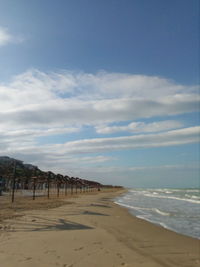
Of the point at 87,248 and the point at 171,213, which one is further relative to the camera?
the point at 171,213

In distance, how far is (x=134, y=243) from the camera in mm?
8297

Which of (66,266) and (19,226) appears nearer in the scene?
(66,266)

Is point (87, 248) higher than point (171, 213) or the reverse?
higher

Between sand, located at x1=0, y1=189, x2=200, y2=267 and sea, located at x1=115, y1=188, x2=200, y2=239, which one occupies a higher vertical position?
sand, located at x1=0, y1=189, x2=200, y2=267

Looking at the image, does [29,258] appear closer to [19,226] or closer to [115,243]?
[115,243]

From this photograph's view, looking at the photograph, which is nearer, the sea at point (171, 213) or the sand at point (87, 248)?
A: the sand at point (87, 248)

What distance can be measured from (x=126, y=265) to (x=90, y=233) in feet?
11.5

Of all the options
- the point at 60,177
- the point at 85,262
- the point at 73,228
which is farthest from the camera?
the point at 60,177

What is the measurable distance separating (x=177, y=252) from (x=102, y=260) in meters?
2.66

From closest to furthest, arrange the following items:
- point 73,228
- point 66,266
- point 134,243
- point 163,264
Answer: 1. point 66,266
2. point 163,264
3. point 134,243
4. point 73,228

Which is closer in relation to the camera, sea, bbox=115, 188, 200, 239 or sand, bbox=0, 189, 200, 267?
sand, bbox=0, 189, 200, 267

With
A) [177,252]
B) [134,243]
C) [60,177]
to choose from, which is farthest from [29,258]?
[60,177]

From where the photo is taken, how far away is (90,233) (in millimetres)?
9258

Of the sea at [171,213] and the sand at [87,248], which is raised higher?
the sand at [87,248]
